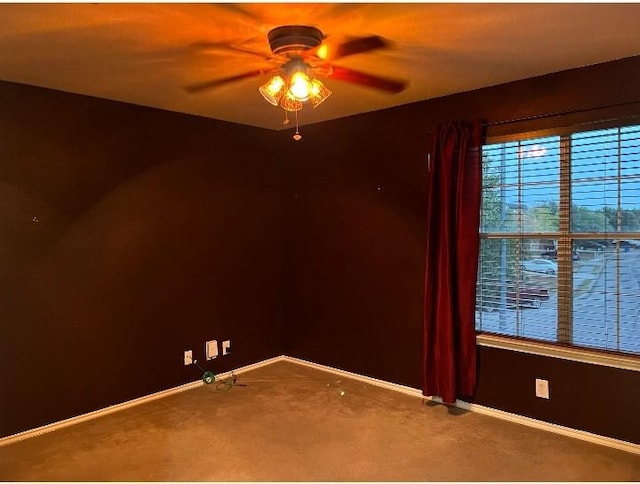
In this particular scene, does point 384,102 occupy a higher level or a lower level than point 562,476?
higher

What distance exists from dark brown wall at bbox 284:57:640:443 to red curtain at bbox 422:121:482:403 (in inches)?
6.3

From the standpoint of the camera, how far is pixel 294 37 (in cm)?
226

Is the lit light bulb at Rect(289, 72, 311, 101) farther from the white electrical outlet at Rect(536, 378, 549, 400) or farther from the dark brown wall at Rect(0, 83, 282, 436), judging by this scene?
the white electrical outlet at Rect(536, 378, 549, 400)

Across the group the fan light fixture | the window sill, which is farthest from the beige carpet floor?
the fan light fixture

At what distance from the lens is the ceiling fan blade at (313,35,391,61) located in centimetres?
244

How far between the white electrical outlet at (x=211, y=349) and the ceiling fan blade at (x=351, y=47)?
2.62 meters

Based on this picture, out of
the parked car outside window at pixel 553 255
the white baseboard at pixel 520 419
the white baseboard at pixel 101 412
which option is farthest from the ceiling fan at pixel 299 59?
the white baseboard at pixel 101 412

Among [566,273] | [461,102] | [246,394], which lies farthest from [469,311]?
[246,394]

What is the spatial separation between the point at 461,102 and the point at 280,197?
1971 millimetres

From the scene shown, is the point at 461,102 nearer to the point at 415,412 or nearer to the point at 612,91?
the point at 612,91

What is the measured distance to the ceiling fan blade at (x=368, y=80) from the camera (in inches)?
116

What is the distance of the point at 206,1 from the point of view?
198cm

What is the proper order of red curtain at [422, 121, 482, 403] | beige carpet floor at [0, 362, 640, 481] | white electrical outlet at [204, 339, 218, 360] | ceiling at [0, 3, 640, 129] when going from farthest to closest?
white electrical outlet at [204, 339, 218, 360] → red curtain at [422, 121, 482, 403] → beige carpet floor at [0, 362, 640, 481] → ceiling at [0, 3, 640, 129]

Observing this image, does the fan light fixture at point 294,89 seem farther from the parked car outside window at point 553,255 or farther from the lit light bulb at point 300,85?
the parked car outside window at point 553,255
